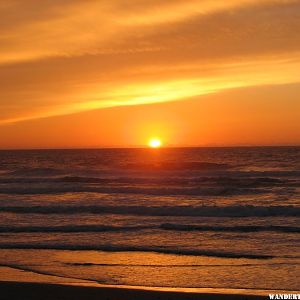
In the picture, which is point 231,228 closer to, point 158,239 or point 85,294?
point 158,239

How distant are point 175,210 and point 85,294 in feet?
40.9

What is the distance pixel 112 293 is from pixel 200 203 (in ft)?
50.6

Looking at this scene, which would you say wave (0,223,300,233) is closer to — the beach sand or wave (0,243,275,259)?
wave (0,243,275,259)

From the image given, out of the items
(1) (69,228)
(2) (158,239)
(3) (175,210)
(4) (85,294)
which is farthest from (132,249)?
(3) (175,210)

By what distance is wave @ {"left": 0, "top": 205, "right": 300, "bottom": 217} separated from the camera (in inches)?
795

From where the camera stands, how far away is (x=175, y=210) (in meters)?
21.0

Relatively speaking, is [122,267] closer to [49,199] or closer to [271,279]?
[271,279]

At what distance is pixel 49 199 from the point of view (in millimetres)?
26719

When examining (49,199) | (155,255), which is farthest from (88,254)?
(49,199)

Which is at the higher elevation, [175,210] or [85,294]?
[175,210]

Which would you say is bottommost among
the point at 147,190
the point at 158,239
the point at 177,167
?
the point at 158,239

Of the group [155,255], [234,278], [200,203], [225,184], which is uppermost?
[225,184]

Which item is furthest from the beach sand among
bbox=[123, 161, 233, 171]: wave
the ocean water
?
bbox=[123, 161, 233, 171]: wave

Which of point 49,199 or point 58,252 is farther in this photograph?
point 49,199
